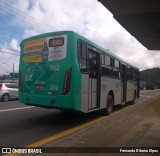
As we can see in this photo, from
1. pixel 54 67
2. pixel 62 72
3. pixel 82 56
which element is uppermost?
pixel 82 56

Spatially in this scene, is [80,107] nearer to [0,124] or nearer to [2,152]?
[0,124]

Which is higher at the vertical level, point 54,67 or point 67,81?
point 54,67

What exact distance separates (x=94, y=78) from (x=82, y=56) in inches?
55.5

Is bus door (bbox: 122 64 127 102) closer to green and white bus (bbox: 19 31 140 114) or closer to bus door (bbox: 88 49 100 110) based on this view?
green and white bus (bbox: 19 31 140 114)

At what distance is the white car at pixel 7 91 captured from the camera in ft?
71.6

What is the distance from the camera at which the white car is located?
71.6ft

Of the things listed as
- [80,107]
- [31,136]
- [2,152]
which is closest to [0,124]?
[31,136]

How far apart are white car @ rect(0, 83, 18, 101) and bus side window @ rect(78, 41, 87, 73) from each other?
44.2 feet

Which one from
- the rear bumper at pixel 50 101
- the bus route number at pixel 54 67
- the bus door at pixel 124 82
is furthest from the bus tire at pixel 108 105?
the bus route number at pixel 54 67

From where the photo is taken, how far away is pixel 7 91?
22219 millimetres

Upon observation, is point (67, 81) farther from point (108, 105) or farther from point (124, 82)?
point (124, 82)

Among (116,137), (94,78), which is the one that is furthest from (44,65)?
(116,137)

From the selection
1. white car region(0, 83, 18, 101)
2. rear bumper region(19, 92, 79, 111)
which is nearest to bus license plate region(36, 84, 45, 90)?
rear bumper region(19, 92, 79, 111)

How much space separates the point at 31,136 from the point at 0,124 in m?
2.11
